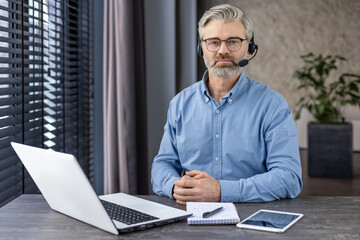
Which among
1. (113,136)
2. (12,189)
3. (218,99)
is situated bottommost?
(12,189)

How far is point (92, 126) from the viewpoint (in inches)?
120

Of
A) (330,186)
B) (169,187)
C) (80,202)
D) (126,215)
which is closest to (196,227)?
(126,215)

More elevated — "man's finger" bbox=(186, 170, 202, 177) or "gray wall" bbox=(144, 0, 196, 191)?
"gray wall" bbox=(144, 0, 196, 191)

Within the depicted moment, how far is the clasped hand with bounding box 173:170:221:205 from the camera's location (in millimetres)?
1399

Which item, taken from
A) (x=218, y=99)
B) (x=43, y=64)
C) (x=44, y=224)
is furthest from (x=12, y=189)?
(x=218, y=99)

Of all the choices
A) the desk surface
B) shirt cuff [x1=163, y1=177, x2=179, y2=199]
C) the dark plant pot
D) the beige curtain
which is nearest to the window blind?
the beige curtain

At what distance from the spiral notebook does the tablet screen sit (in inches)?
1.5

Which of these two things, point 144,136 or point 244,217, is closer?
point 244,217

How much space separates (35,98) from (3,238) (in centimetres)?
120

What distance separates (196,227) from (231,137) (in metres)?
0.69

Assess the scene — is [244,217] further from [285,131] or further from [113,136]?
[113,136]

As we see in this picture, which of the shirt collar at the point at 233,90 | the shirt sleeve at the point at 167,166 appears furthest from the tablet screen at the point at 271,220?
the shirt collar at the point at 233,90

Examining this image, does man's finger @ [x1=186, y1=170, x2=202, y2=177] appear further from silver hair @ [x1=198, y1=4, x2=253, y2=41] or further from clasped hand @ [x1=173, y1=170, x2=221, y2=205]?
silver hair @ [x1=198, y1=4, x2=253, y2=41]

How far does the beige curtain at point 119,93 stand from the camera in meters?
2.60
